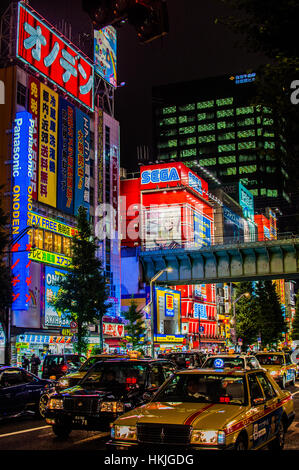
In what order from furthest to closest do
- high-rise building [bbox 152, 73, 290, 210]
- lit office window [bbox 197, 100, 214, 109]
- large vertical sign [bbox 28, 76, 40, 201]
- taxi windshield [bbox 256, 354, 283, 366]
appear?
1. lit office window [bbox 197, 100, 214, 109]
2. high-rise building [bbox 152, 73, 290, 210]
3. large vertical sign [bbox 28, 76, 40, 201]
4. taxi windshield [bbox 256, 354, 283, 366]

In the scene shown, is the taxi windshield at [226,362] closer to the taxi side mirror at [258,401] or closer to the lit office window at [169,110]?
the taxi side mirror at [258,401]

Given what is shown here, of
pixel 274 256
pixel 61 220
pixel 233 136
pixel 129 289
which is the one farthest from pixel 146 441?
pixel 233 136

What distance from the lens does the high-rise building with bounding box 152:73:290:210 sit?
159625 mm

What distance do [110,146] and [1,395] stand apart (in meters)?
50.7

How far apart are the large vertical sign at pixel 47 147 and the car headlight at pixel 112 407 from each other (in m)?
37.9

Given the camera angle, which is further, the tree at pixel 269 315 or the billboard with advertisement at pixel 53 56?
the tree at pixel 269 315

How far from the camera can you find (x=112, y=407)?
35.3 ft

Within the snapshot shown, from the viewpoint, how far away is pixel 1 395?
14.7 meters

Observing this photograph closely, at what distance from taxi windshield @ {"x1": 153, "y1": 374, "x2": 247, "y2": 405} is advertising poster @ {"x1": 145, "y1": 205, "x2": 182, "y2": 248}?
255 ft

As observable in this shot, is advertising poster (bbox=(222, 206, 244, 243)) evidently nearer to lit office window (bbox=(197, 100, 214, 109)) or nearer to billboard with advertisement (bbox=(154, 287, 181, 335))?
billboard with advertisement (bbox=(154, 287, 181, 335))

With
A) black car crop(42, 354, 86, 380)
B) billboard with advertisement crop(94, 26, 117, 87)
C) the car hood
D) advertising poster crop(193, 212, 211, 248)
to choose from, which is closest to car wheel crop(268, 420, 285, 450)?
the car hood

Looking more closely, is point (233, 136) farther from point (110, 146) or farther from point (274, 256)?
point (274, 256)

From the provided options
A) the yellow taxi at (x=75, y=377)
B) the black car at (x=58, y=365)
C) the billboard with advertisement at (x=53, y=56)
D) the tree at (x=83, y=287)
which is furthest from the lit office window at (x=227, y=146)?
the yellow taxi at (x=75, y=377)

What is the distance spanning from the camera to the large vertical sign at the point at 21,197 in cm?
4297
